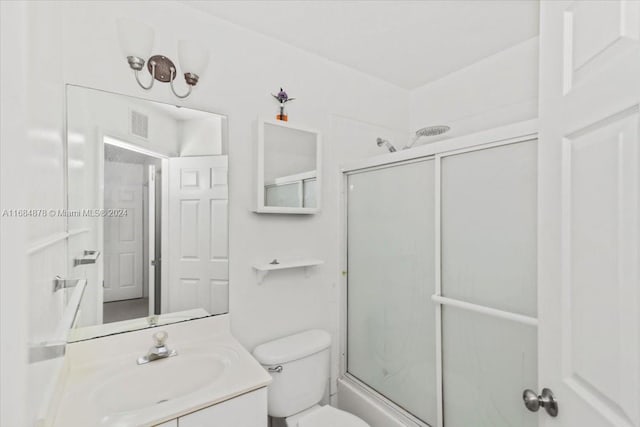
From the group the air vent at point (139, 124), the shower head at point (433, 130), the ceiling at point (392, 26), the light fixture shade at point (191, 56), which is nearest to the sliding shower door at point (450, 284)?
the shower head at point (433, 130)

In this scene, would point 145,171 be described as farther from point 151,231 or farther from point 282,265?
point 282,265

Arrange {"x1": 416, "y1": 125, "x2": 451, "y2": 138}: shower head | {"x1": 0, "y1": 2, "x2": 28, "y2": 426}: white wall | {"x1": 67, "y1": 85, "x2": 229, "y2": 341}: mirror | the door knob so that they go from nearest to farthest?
1. {"x1": 0, "y1": 2, "x2": 28, "y2": 426}: white wall
2. the door knob
3. {"x1": 67, "y1": 85, "x2": 229, "y2": 341}: mirror
4. {"x1": 416, "y1": 125, "x2": 451, "y2": 138}: shower head

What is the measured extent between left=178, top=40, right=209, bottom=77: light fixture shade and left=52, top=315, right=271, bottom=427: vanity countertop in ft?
3.93

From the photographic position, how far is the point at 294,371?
1.50 metres

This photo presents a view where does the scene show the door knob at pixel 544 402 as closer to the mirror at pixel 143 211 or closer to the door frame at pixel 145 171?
the mirror at pixel 143 211

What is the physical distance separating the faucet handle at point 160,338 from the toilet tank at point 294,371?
439 millimetres

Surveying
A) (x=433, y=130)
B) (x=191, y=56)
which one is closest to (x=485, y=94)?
(x=433, y=130)

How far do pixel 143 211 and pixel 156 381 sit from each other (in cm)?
71

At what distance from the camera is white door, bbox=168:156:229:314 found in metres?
1.41

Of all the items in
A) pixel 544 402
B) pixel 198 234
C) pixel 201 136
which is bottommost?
pixel 544 402

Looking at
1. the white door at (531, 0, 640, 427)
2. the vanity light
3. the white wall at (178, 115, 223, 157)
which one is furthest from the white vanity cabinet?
the vanity light

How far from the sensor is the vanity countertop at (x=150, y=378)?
0.94 meters

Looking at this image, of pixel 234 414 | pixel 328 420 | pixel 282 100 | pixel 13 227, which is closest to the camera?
pixel 13 227

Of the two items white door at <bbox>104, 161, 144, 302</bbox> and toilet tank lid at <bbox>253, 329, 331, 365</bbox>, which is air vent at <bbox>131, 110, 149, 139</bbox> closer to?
white door at <bbox>104, 161, 144, 302</bbox>
